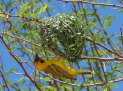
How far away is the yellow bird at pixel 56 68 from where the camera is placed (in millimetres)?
2879

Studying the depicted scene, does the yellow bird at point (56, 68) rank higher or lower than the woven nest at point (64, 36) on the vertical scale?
lower

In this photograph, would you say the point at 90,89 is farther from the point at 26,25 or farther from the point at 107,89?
the point at 26,25

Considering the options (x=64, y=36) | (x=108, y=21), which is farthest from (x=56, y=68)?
(x=108, y=21)

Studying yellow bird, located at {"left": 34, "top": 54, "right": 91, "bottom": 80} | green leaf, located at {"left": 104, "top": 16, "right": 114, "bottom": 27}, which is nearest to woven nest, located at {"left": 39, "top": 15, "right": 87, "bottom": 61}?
yellow bird, located at {"left": 34, "top": 54, "right": 91, "bottom": 80}

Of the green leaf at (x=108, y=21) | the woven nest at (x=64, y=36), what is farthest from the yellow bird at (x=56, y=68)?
the green leaf at (x=108, y=21)

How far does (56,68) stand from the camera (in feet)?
9.51

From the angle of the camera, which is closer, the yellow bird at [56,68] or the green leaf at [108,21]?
the yellow bird at [56,68]

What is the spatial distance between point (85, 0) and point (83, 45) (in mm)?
518

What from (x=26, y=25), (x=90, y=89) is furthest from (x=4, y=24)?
(x=90, y=89)

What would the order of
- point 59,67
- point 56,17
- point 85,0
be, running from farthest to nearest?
point 85,0, point 56,17, point 59,67

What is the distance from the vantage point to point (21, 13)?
10.4 ft

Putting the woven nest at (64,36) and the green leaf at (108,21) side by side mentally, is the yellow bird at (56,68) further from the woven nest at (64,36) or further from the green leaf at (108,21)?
the green leaf at (108,21)

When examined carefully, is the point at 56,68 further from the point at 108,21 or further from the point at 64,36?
the point at 108,21

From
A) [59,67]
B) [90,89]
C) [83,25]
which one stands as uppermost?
[83,25]
